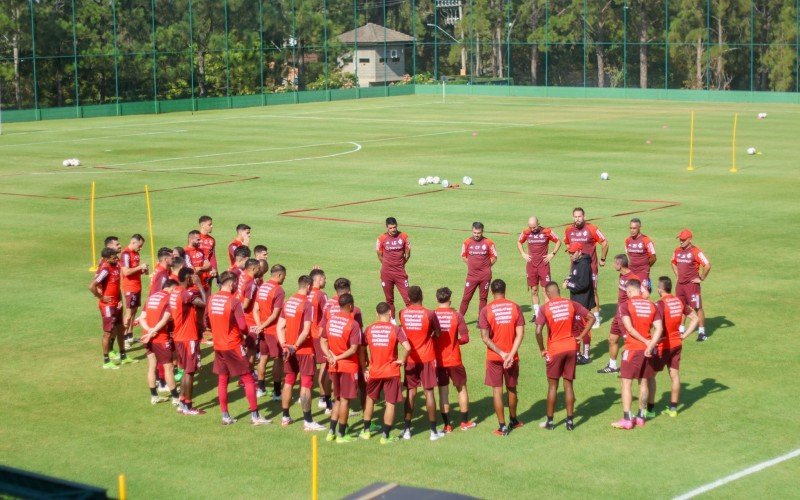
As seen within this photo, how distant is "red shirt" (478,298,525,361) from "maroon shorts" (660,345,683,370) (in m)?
2.15

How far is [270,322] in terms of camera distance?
650 inches

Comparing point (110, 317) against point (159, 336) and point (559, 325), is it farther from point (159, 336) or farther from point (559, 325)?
point (559, 325)

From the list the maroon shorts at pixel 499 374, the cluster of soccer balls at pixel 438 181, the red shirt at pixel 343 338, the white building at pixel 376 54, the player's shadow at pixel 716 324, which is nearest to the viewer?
the red shirt at pixel 343 338

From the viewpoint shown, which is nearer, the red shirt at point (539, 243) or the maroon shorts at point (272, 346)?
the maroon shorts at point (272, 346)

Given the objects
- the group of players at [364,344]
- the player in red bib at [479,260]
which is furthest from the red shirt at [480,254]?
the group of players at [364,344]

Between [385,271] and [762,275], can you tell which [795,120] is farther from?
[385,271]

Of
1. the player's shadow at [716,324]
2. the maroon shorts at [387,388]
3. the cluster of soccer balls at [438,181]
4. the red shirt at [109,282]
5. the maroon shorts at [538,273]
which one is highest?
the cluster of soccer balls at [438,181]

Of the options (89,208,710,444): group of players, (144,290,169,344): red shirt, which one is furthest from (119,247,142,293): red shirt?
(144,290,169,344): red shirt

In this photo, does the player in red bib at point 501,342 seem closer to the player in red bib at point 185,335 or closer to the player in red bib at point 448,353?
the player in red bib at point 448,353

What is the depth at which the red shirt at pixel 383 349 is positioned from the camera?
1480cm

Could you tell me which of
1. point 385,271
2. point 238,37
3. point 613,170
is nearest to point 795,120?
point 613,170

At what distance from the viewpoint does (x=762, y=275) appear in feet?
82.6

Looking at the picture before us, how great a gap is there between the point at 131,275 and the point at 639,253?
8647 millimetres

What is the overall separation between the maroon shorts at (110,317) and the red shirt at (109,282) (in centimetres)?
7
